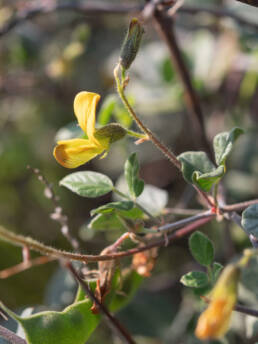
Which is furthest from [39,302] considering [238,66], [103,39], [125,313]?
[103,39]

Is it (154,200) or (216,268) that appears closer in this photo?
(216,268)

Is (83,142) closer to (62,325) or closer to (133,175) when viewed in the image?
(133,175)

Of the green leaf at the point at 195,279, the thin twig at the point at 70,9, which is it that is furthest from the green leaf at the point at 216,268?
the thin twig at the point at 70,9

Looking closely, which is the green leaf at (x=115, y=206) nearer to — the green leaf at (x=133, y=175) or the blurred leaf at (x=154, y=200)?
the green leaf at (x=133, y=175)

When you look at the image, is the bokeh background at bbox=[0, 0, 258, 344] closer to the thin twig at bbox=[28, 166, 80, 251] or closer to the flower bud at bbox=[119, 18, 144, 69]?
the thin twig at bbox=[28, 166, 80, 251]

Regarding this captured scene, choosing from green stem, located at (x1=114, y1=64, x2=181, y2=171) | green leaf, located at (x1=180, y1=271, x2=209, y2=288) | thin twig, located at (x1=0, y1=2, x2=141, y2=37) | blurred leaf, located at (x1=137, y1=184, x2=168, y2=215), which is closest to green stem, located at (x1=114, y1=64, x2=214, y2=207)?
green stem, located at (x1=114, y1=64, x2=181, y2=171)

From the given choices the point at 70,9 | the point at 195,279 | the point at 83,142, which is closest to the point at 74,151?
the point at 83,142
